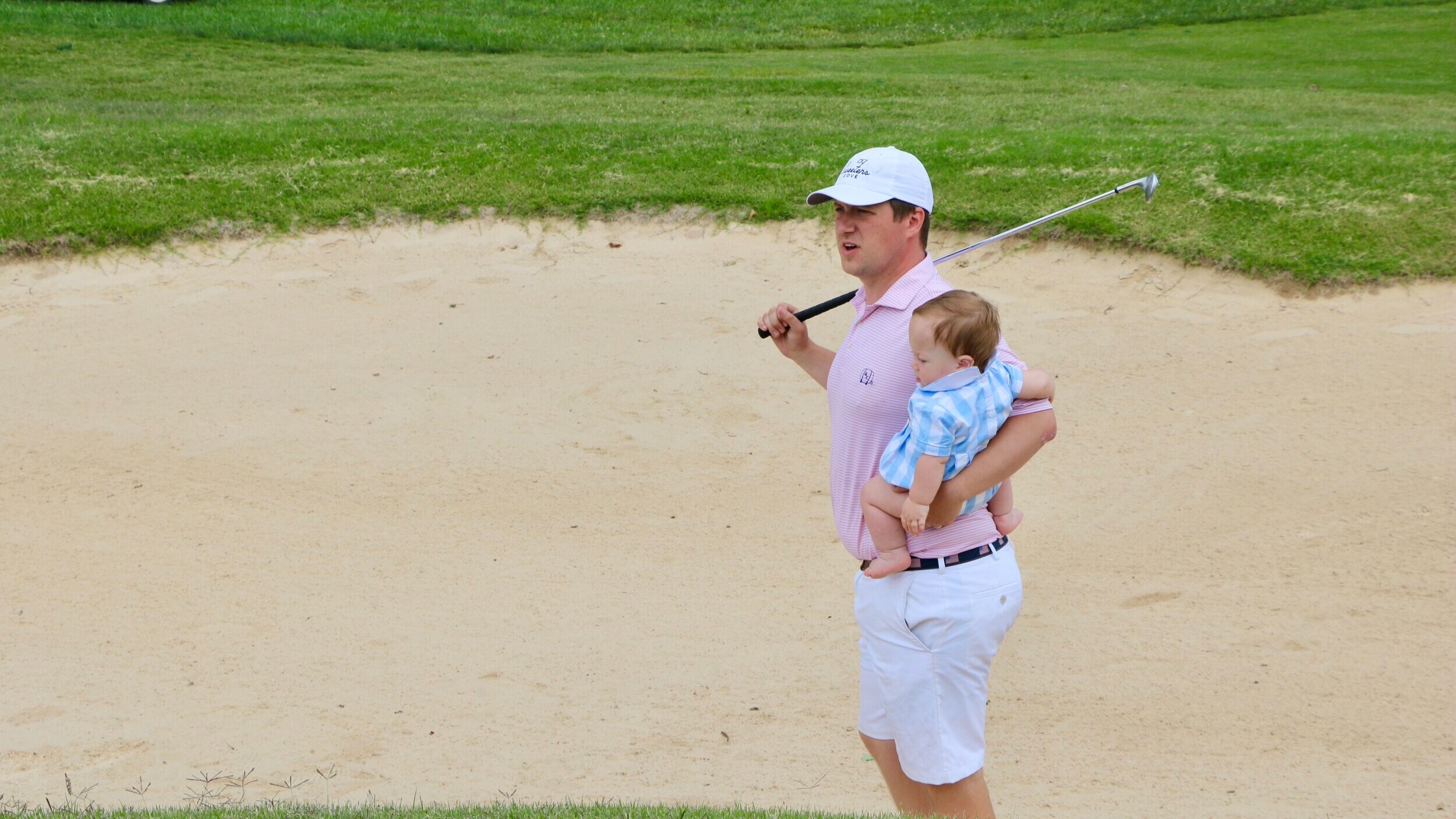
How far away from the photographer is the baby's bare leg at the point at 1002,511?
3.75 m

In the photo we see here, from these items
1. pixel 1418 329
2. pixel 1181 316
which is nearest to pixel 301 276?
pixel 1181 316

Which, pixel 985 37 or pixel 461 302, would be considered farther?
pixel 985 37

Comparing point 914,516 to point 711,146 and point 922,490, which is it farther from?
point 711,146

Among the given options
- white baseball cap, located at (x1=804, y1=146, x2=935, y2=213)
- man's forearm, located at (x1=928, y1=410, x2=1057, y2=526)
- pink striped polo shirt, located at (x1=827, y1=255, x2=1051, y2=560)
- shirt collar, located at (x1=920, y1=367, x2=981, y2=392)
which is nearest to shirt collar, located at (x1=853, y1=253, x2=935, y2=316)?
pink striped polo shirt, located at (x1=827, y1=255, x2=1051, y2=560)

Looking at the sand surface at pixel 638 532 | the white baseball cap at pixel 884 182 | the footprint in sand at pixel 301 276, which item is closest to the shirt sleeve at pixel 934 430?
the white baseball cap at pixel 884 182

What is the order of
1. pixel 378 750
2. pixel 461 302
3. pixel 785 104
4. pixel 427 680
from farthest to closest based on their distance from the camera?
1. pixel 785 104
2. pixel 461 302
3. pixel 427 680
4. pixel 378 750

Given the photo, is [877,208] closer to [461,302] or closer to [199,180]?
[461,302]

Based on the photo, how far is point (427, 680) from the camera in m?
5.59

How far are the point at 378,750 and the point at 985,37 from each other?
20.0 m

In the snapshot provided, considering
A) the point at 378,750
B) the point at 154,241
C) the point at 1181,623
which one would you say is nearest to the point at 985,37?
the point at 154,241

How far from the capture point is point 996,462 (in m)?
3.40

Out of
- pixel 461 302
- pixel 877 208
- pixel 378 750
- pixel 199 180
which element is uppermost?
pixel 877 208

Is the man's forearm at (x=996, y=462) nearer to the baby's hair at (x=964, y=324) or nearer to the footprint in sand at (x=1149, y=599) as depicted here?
the baby's hair at (x=964, y=324)

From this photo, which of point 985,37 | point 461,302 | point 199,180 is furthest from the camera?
point 985,37
